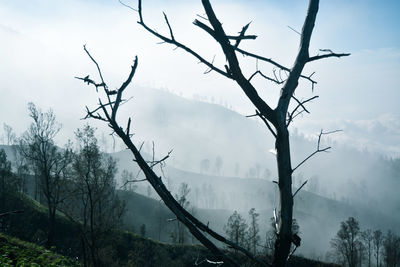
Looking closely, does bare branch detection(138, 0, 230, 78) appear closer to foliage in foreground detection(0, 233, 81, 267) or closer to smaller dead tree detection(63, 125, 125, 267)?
smaller dead tree detection(63, 125, 125, 267)

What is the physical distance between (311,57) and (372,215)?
166m

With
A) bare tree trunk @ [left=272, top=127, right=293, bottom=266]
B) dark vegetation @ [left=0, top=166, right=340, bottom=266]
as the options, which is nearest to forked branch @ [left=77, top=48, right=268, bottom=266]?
bare tree trunk @ [left=272, top=127, right=293, bottom=266]

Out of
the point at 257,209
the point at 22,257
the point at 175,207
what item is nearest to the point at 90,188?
the point at 22,257

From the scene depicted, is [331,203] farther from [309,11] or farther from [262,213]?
[309,11]

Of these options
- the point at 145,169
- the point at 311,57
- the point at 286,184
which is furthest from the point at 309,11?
the point at 145,169

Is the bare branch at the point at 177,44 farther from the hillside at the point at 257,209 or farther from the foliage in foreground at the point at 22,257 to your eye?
the hillside at the point at 257,209

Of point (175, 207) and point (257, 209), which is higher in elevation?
point (175, 207)

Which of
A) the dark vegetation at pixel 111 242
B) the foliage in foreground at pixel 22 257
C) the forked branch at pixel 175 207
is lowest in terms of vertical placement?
the dark vegetation at pixel 111 242

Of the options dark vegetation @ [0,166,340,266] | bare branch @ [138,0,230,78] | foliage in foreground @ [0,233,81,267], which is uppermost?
bare branch @ [138,0,230,78]

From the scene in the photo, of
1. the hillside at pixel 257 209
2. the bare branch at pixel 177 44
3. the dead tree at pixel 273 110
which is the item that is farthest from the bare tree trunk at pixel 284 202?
the hillside at pixel 257 209

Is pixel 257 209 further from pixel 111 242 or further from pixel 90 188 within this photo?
pixel 90 188

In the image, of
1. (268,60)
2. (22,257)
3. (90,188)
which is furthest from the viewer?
(22,257)

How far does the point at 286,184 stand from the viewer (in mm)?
1268

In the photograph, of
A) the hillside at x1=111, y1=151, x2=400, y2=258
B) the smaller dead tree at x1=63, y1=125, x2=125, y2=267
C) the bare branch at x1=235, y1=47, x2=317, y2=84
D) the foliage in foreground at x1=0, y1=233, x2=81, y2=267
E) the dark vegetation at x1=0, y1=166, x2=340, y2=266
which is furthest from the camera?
the hillside at x1=111, y1=151, x2=400, y2=258
